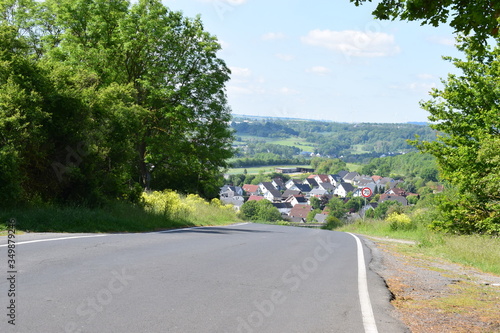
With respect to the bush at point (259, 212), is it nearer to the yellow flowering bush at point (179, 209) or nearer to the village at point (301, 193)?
the village at point (301, 193)

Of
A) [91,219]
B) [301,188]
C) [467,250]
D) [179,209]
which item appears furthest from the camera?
[301,188]

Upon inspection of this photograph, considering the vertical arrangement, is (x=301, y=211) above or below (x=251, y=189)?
above

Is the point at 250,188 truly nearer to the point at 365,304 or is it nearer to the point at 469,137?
the point at 469,137

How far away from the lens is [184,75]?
113ft

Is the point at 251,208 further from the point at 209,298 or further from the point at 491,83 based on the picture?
→ the point at 209,298

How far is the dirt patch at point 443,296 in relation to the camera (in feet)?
20.7

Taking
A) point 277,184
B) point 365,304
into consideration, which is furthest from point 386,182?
point 365,304

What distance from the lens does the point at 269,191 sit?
17888 cm

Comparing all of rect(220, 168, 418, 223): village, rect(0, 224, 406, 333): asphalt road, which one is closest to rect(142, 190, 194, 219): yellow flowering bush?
rect(0, 224, 406, 333): asphalt road

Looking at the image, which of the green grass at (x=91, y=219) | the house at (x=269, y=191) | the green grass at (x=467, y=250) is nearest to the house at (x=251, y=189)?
the house at (x=269, y=191)

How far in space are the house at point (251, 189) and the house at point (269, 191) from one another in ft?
6.05

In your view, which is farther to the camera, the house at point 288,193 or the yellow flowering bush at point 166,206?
the house at point 288,193

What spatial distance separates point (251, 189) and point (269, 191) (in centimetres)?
713

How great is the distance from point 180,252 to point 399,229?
2324cm
